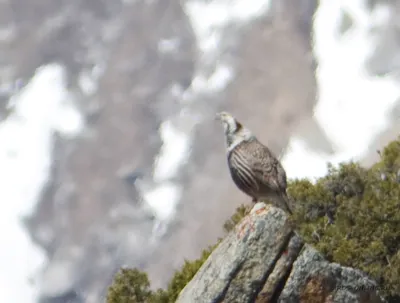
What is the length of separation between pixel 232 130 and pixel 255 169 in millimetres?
1279

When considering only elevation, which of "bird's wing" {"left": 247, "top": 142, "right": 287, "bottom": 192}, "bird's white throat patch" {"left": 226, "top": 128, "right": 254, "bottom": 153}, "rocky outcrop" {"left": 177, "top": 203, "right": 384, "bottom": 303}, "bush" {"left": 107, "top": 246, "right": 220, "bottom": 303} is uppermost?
"bush" {"left": 107, "top": 246, "right": 220, "bottom": 303}

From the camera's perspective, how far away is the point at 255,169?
54.9 feet

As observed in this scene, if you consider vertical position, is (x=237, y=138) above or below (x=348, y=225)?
below

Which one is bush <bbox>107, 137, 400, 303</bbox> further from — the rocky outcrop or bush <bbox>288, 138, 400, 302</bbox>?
the rocky outcrop

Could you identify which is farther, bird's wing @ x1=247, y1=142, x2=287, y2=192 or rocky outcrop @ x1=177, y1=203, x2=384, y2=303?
bird's wing @ x1=247, y1=142, x2=287, y2=192

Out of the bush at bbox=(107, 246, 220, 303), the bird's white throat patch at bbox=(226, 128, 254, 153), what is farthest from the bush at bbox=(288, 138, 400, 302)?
the bird's white throat patch at bbox=(226, 128, 254, 153)

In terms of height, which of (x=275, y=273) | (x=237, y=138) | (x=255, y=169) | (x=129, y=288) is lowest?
(x=275, y=273)

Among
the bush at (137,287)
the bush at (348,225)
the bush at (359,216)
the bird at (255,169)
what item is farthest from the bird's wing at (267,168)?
the bush at (137,287)

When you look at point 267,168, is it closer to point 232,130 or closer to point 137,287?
point 232,130

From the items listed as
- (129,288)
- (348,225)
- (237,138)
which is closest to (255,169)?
(237,138)

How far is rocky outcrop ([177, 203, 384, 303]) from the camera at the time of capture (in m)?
16.1

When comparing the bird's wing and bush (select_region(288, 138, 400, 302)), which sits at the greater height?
bush (select_region(288, 138, 400, 302))

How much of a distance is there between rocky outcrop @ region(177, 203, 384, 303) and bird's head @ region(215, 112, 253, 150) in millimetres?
1708

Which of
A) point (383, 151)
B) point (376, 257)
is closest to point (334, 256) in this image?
point (376, 257)
